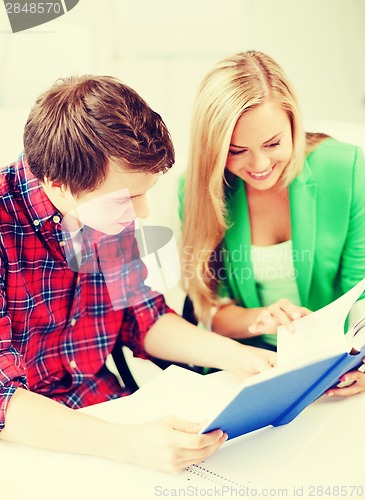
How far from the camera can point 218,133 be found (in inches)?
45.4

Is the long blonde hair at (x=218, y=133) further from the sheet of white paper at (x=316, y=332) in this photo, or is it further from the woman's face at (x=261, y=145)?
the sheet of white paper at (x=316, y=332)

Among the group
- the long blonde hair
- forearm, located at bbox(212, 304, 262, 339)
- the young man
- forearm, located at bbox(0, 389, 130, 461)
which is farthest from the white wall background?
forearm, located at bbox(0, 389, 130, 461)

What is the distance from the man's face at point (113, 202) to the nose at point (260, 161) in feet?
0.77

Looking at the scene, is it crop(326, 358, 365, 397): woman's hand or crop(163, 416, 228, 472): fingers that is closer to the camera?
crop(163, 416, 228, 472): fingers

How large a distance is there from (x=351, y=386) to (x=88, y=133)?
23.8 inches

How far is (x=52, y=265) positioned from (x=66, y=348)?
18 cm

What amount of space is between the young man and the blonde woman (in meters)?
0.14

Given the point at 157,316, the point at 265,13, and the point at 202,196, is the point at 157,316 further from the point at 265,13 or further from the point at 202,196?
the point at 265,13

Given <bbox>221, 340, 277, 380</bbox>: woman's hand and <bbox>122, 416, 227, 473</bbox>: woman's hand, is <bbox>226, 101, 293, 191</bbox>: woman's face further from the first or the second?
<bbox>122, 416, 227, 473</bbox>: woman's hand

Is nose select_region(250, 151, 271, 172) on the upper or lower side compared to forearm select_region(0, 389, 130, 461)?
upper

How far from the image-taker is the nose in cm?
119

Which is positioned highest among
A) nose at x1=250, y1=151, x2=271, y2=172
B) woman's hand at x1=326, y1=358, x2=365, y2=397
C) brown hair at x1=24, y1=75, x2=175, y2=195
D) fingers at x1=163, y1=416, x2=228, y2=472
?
brown hair at x1=24, y1=75, x2=175, y2=195

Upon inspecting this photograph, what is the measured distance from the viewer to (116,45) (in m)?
1.18

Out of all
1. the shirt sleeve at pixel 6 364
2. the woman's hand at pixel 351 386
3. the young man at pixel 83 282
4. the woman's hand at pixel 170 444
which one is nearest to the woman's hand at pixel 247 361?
the young man at pixel 83 282
